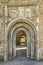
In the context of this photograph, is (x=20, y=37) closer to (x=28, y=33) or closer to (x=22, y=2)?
(x=28, y=33)

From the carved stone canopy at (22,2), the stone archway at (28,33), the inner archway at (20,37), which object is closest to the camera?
the carved stone canopy at (22,2)

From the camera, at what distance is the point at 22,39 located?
2491 centimetres

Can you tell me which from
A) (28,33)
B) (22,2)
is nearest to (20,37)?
(28,33)

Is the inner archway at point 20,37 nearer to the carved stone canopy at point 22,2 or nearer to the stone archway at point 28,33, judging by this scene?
the stone archway at point 28,33

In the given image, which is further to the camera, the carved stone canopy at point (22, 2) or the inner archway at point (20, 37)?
A: the inner archway at point (20, 37)

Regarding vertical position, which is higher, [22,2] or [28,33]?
[22,2]

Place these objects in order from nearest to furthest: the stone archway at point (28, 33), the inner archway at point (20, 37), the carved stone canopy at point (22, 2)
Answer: the carved stone canopy at point (22, 2) → the stone archway at point (28, 33) → the inner archway at point (20, 37)

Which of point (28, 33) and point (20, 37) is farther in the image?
point (20, 37)

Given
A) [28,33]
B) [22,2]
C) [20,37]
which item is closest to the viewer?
[22,2]

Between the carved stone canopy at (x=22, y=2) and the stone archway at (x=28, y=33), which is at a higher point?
the carved stone canopy at (x=22, y=2)

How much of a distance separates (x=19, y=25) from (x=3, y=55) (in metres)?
2.86

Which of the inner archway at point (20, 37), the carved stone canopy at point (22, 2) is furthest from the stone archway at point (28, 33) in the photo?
the inner archway at point (20, 37)

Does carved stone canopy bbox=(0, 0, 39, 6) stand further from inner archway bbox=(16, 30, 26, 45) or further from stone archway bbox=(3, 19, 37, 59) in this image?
inner archway bbox=(16, 30, 26, 45)

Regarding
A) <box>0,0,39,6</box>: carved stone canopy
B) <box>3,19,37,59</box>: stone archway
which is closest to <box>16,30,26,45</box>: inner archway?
<box>3,19,37,59</box>: stone archway
